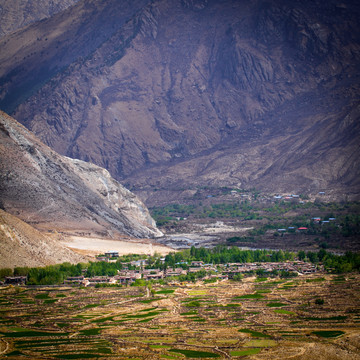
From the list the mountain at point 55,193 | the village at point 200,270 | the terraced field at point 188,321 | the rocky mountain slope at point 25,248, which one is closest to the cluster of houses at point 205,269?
the village at point 200,270

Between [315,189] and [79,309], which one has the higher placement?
[315,189]

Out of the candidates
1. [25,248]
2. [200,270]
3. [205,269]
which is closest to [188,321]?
[200,270]

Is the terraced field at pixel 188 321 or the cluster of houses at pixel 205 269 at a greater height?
the cluster of houses at pixel 205 269

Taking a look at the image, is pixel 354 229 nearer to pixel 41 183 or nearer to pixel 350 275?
pixel 350 275

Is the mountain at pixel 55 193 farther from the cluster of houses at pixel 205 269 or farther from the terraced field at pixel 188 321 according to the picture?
the terraced field at pixel 188 321

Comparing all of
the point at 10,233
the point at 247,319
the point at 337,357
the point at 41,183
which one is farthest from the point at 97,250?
the point at 337,357

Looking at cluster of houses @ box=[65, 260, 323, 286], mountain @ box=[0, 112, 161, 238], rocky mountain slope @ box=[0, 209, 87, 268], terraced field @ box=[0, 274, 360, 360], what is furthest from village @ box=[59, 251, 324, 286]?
mountain @ box=[0, 112, 161, 238]
